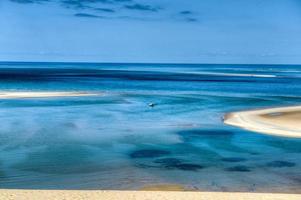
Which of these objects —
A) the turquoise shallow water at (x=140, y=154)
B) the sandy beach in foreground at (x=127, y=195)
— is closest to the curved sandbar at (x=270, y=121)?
the turquoise shallow water at (x=140, y=154)

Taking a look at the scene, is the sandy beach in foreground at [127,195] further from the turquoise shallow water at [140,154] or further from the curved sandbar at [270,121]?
Result: the curved sandbar at [270,121]

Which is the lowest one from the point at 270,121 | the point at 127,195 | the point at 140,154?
the point at 127,195

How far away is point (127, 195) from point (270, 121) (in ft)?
59.2

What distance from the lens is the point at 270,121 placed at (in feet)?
92.7

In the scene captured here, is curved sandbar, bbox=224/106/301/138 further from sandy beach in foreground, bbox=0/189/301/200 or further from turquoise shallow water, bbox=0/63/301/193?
sandy beach in foreground, bbox=0/189/301/200

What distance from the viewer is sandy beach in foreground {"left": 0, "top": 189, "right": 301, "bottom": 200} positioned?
11781 millimetres

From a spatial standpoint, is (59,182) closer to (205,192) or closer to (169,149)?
(205,192)

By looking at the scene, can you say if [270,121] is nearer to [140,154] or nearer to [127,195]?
[140,154]

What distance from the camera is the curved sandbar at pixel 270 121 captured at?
968 inches

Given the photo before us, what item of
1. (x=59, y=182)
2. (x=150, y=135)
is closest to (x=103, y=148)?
(x=150, y=135)

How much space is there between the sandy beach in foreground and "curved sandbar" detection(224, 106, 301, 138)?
456 inches

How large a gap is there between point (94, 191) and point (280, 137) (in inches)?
509

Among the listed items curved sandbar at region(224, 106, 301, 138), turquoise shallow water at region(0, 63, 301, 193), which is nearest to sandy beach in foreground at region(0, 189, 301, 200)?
turquoise shallow water at region(0, 63, 301, 193)

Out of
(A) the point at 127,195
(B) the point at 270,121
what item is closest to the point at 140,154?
(A) the point at 127,195
